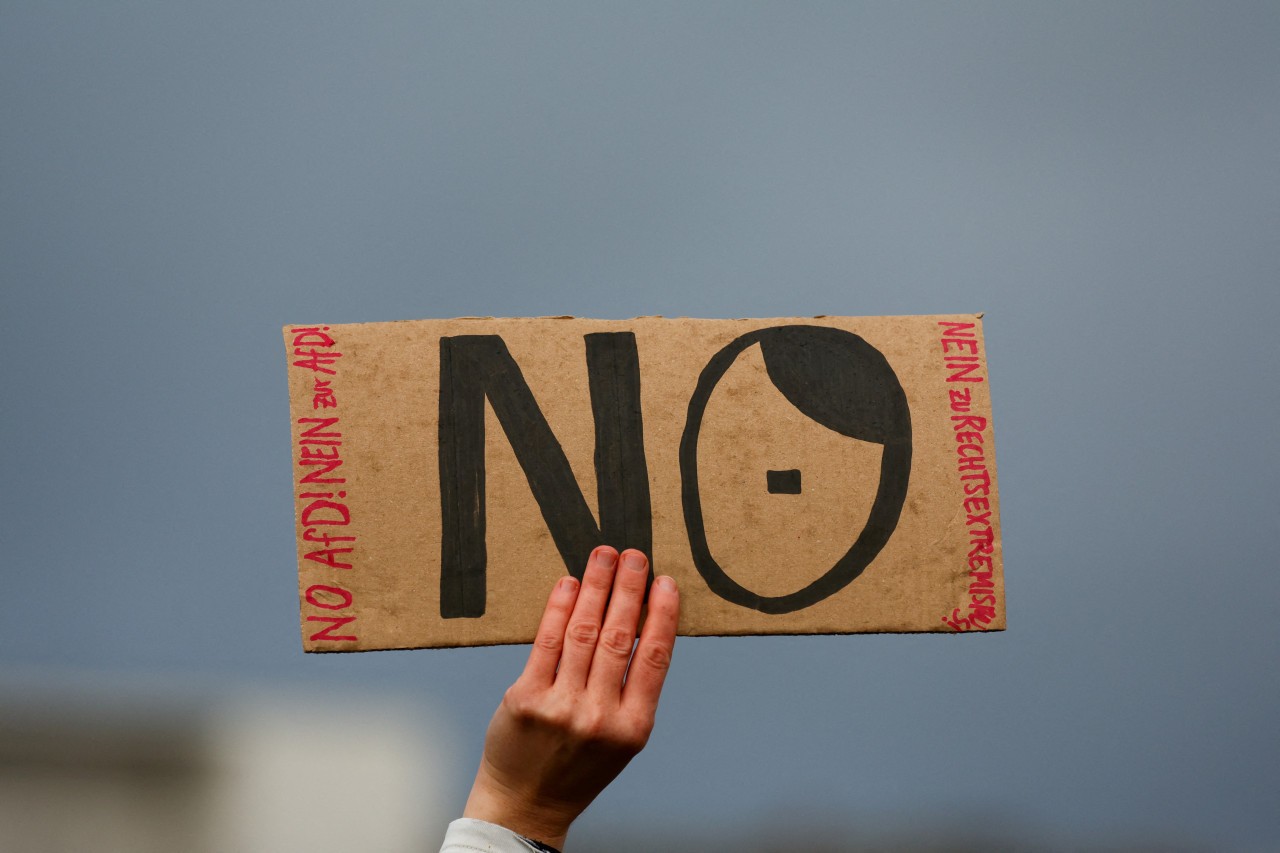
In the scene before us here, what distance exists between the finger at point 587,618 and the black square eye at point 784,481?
158 millimetres

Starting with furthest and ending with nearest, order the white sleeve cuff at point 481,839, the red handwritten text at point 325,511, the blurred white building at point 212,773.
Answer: the blurred white building at point 212,773 → the red handwritten text at point 325,511 → the white sleeve cuff at point 481,839

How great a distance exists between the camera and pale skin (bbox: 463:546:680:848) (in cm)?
51

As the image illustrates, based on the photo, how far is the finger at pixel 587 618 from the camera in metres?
0.53

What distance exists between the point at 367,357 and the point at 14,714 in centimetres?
95

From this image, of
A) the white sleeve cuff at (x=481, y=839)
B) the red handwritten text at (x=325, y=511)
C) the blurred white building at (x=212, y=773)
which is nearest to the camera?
the white sleeve cuff at (x=481, y=839)

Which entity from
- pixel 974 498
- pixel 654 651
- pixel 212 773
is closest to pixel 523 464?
pixel 654 651

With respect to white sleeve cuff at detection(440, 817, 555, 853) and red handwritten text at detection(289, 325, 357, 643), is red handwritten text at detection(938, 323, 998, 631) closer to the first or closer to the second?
white sleeve cuff at detection(440, 817, 555, 853)

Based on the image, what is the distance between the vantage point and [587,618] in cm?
56

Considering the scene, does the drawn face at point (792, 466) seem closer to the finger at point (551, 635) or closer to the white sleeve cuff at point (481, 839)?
the finger at point (551, 635)

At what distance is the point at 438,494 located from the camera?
60cm

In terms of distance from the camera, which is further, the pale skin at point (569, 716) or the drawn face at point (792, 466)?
the drawn face at point (792, 466)

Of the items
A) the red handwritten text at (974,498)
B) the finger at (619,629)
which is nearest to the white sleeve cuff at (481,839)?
the finger at (619,629)

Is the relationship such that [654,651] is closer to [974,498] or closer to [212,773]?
[974,498]

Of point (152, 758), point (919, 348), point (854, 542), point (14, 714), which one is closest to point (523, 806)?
point (854, 542)
